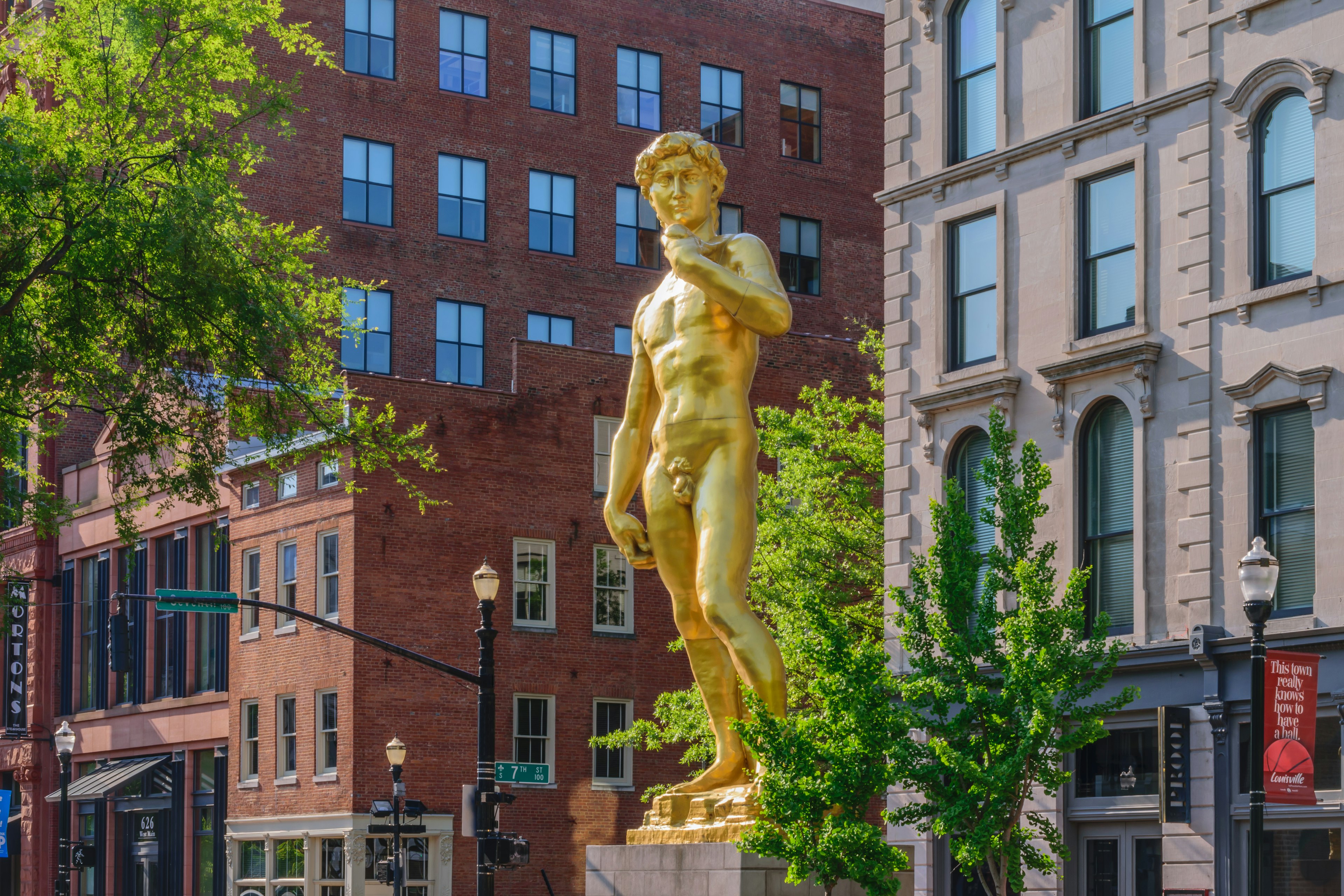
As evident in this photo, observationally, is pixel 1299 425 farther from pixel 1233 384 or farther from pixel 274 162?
pixel 274 162

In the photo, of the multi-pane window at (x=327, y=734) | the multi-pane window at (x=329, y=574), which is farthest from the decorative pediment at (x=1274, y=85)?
the multi-pane window at (x=327, y=734)

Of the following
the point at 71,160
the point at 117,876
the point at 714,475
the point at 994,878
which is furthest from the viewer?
the point at 117,876

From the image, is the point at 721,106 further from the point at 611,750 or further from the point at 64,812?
the point at 64,812

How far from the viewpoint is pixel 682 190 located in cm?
1353

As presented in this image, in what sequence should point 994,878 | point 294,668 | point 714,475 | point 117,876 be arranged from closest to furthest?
1. point 714,475
2. point 994,878
3. point 294,668
4. point 117,876

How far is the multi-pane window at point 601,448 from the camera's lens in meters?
43.1

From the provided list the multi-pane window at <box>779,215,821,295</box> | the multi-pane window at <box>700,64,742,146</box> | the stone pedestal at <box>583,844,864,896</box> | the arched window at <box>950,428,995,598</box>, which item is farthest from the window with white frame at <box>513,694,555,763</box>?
the stone pedestal at <box>583,844,864,896</box>

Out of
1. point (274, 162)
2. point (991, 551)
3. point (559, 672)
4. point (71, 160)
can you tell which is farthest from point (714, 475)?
point (274, 162)

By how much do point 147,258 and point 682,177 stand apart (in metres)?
12.2

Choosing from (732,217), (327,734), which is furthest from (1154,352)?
(732,217)

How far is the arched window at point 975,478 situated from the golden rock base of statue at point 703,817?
14551 mm

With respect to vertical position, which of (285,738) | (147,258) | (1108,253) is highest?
(1108,253)

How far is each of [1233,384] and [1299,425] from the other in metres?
1.03

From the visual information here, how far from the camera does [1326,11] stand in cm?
2492
